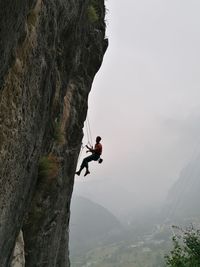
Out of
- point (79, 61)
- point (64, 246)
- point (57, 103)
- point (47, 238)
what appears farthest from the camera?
point (64, 246)

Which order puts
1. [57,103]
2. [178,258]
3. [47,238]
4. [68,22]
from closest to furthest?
[68,22] < [57,103] < [47,238] < [178,258]

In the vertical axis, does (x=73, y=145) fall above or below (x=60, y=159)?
above

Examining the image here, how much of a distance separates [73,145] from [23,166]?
9813 millimetres

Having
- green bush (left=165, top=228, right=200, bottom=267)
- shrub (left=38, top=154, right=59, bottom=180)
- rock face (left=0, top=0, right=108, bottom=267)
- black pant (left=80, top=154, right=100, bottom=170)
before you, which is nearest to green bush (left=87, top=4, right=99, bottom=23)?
rock face (left=0, top=0, right=108, bottom=267)

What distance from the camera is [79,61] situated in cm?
2528

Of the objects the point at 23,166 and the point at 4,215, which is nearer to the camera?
the point at 4,215

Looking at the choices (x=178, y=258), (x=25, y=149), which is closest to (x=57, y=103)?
(x=25, y=149)

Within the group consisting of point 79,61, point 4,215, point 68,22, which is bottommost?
point 4,215

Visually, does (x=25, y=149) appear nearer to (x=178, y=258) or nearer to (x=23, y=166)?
(x=23, y=166)

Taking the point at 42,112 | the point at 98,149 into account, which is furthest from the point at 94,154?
the point at 42,112

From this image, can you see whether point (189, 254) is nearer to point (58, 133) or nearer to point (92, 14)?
point (58, 133)

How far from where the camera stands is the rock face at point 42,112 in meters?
13.8

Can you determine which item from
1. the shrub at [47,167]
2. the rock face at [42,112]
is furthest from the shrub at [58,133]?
the shrub at [47,167]

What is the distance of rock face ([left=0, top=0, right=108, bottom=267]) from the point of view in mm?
13844
